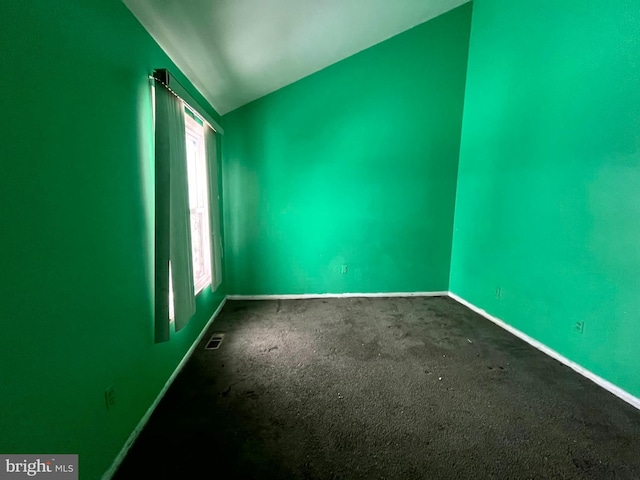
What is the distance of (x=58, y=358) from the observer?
3.25 ft

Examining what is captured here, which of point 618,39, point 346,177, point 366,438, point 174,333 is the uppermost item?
point 618,39

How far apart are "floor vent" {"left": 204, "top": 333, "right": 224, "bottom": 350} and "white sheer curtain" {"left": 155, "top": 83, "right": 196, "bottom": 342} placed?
0.65 m

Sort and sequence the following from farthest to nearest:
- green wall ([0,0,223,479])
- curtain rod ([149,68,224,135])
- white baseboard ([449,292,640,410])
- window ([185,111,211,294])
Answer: window ([185,111,211,294]) < white baseboard ([449,292,640,410]) < curtain rod ([149,68,224,135]) < green wall ([0,0,223,479])

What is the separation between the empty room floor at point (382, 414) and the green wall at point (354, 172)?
3.73ft

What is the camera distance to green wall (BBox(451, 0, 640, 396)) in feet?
5.89

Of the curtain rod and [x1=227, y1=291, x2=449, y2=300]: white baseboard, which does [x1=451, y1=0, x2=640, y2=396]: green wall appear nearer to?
[x1=227, y1=291, x2=449, y2=300]: white baseboard

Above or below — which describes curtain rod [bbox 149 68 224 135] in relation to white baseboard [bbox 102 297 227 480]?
above

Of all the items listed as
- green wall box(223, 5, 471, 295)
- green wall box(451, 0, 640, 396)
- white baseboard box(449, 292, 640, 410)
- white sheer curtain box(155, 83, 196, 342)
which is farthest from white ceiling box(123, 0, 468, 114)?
white baseboard box(449, 292, 640, 410)

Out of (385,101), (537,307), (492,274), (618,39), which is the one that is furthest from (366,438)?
(385,101)

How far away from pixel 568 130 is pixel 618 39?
1.94ft

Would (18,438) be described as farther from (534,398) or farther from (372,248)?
(372,248)

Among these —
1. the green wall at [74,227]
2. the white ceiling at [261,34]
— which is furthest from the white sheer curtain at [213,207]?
the green wall at [74,227]

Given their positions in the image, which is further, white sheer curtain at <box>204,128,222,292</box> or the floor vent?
white sheer curtain at <box>204,128,222,292</box>

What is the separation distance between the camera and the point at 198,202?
2.75 meters
